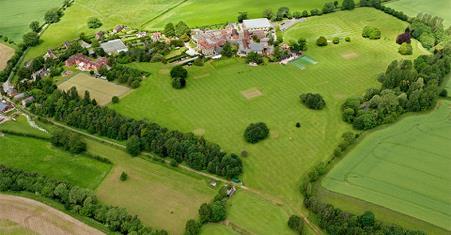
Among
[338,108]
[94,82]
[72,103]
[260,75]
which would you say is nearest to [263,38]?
[260,75]

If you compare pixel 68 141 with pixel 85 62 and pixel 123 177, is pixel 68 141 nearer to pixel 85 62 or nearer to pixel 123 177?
pixel 123 177

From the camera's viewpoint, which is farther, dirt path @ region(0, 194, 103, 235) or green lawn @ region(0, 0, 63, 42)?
green lawn @ region(0, 0, 63, 42)

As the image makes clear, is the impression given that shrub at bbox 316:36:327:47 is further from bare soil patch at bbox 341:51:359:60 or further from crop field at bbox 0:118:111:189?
crop field at bbox 0:118:111:189

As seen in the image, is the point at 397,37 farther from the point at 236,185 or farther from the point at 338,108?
the point at 236,185

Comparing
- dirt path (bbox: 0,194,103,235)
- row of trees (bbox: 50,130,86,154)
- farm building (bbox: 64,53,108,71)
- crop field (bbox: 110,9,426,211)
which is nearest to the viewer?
dirt path (bbox: 0,194,103,235)

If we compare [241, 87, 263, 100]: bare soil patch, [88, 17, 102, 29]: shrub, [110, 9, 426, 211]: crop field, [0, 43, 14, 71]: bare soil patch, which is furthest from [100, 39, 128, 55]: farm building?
[241, 87, 263, 100]: bare soil patch

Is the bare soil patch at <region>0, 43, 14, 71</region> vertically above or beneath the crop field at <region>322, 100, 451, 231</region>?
beneath
